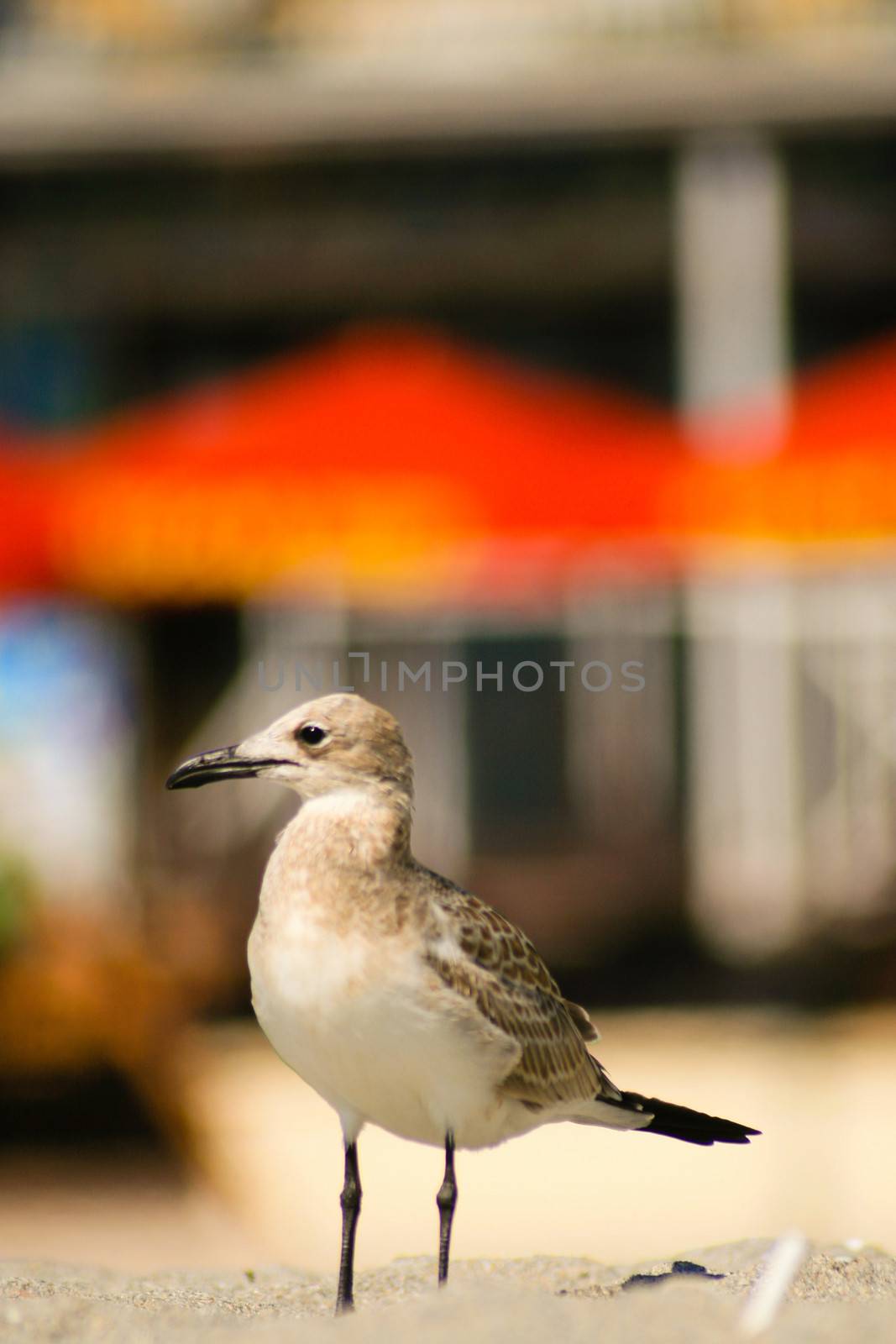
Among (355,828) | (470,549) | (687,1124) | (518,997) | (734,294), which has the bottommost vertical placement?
(687,1124)

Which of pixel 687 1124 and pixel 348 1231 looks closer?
pixel 348 1231

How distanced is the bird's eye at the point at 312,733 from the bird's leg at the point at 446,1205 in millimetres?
559

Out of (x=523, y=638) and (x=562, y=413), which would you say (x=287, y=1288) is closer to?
(x=562, y=413)

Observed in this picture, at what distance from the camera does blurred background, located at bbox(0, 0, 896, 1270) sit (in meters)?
6.03

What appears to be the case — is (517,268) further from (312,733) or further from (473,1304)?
(473,1304)

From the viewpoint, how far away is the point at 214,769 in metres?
2.44

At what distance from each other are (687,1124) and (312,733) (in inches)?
34.5

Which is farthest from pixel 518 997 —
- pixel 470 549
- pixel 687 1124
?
pixel 470 549

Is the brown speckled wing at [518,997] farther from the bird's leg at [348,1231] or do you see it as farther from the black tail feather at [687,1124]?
the bird's leg at [348,1231]

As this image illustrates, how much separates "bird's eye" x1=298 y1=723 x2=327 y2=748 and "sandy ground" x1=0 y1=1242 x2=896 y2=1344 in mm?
737

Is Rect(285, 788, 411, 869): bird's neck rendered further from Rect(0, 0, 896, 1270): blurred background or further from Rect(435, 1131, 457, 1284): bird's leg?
Rect(0, 0, 896, 1270): blurred background

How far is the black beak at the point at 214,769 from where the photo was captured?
2.43 metres

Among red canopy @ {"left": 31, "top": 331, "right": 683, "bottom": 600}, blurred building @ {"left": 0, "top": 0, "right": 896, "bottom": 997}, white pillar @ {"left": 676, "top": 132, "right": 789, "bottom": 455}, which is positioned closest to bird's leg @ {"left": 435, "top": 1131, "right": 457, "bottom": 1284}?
red canopy @ {"left": 31, "top": 331, "right": 683, "bottom": 600}

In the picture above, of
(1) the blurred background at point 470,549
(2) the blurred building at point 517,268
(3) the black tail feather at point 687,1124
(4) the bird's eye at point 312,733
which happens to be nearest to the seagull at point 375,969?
(4) the bird's eye at point 312,733
